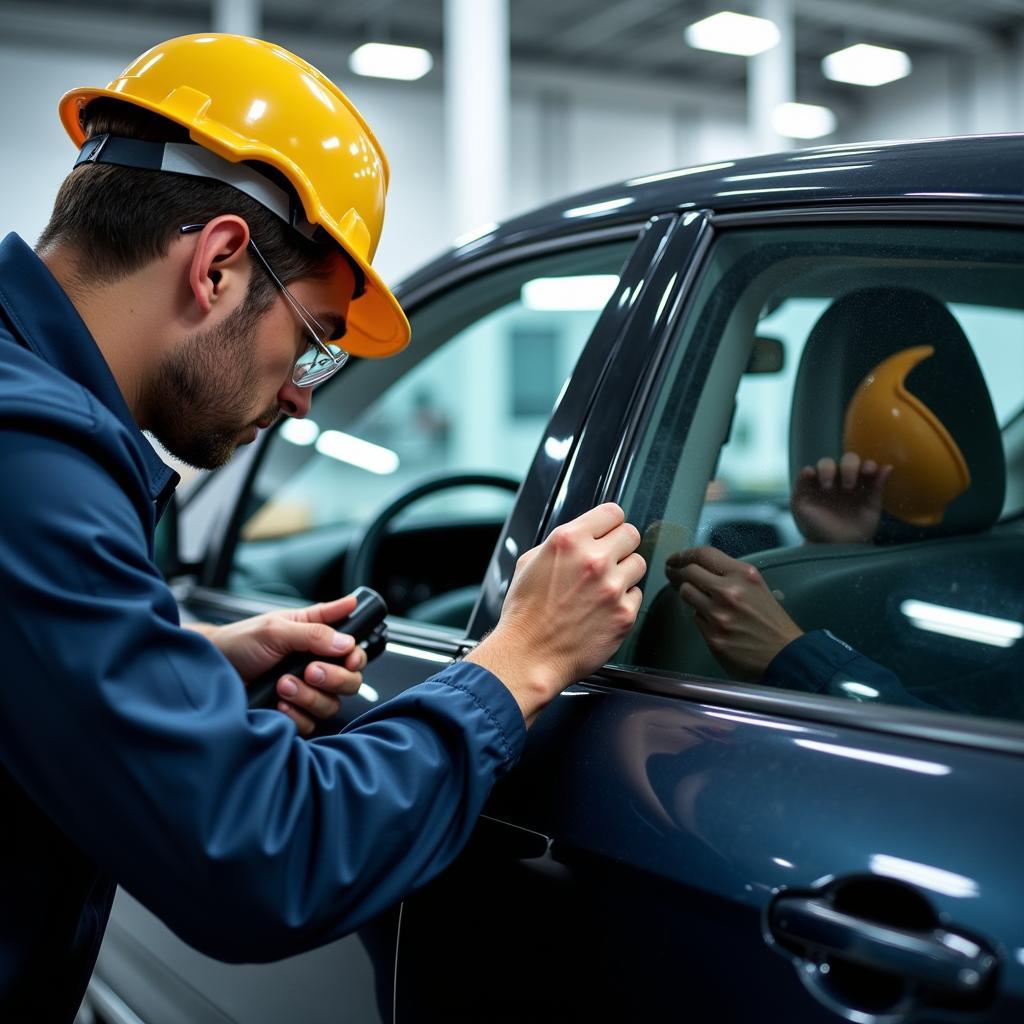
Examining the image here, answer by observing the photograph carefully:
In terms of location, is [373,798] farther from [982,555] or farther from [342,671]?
[982,555]

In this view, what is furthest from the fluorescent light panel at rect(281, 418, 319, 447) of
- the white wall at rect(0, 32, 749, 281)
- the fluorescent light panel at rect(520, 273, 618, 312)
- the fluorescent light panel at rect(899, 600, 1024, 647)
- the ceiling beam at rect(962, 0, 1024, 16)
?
the ceiling beam at rect(962, 0, 1024, 16)

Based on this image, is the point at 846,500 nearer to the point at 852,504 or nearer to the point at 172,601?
the point at 852,504

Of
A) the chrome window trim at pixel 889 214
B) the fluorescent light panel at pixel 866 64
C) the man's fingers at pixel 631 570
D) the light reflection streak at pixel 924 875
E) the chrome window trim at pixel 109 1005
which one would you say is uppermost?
the fluorescent light panel at pixel 866 64

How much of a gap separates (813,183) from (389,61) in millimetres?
9397

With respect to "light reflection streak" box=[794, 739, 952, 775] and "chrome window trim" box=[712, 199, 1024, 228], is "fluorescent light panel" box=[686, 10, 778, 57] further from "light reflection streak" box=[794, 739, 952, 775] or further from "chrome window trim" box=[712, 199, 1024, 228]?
"light reflection streak" box=[794, 739, 952, 775]

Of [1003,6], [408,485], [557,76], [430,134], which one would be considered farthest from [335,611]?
[1003,6]

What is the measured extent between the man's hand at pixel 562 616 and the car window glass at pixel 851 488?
0.12 meters

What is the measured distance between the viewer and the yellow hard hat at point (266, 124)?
105 centimetres

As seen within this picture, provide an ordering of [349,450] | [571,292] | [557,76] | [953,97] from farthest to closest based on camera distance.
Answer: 1. [953,97]
2. [557,76]
3. [349,450]
4. [571,292]

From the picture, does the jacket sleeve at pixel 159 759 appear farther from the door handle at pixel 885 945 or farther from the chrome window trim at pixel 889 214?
the chrome window trim at pixel 889 214

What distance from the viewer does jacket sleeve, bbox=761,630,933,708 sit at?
100 cm

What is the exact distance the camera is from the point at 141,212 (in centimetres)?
103

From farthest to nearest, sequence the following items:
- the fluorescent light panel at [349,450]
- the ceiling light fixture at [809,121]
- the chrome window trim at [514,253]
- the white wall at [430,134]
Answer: the ceiling light fixture at [809,121]
the white wall at [430,134]
the fluorescent light panel at [349,450]
the chrome window trim at [514,253]

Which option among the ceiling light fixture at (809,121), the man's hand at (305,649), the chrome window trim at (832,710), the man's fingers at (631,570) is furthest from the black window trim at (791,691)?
the ceiling light fixture at (809,121)
